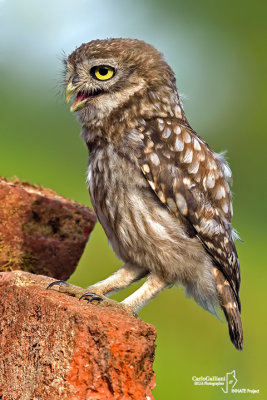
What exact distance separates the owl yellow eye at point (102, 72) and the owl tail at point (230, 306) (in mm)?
998

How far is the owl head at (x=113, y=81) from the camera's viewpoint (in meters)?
2.49

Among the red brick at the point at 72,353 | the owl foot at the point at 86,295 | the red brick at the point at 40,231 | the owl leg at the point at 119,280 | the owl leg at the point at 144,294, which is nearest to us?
the red brick at the point at 72,353

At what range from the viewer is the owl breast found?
92.6 inches

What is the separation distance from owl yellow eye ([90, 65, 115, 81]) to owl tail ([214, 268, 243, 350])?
100 cm

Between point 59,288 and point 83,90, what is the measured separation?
0.91 m

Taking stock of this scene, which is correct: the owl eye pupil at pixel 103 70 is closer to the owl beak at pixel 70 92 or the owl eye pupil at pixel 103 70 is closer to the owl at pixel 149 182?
the owl at pixel 149 182

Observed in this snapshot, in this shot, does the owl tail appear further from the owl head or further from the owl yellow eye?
the owl yellow eye

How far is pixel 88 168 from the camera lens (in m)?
2.57

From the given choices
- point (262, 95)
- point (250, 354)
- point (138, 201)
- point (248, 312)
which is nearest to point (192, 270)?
point (138, 201)

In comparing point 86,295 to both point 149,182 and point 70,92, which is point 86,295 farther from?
point 70,92

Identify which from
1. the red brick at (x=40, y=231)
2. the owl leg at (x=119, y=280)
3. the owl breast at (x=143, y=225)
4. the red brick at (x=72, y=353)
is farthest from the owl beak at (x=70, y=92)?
the red brick at (x=72, y=353)

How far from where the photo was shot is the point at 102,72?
250 cm

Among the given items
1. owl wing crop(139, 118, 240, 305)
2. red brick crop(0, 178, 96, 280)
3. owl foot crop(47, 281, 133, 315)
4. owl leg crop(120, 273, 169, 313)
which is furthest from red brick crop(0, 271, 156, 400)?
red brick crop(0, 178, 96, 280)

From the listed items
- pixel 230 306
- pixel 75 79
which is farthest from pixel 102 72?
pixel 230 306
